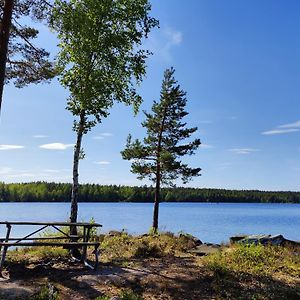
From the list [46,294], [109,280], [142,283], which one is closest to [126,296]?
[142,283]

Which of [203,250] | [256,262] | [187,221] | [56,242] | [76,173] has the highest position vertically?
[76,173]

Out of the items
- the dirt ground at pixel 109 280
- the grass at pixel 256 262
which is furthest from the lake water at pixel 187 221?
the grass at pixel 256 262

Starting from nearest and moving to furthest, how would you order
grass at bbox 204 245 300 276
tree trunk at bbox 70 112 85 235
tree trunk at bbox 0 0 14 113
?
1. grass at bbox 204 245 300 276
2. tree trunk at bbox 0 0 14 113
3. tree trunk at bbox 70 112 85 235

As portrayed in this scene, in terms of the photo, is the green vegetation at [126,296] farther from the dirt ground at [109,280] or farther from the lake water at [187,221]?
the lake water at [187,221]

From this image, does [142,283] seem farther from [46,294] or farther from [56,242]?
[56,242]

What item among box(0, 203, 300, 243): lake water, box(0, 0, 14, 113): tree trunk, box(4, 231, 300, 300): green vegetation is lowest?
box(0, 203, 300, 243): lake water

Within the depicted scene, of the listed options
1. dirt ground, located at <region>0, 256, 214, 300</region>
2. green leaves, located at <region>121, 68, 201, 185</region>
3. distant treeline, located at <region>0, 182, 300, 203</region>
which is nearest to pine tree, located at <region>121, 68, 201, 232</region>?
green leaves, located at <region>121, 68, 201, 185</region>

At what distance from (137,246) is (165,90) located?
1709 cm

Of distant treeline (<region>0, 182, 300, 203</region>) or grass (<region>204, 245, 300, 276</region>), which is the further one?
distant treeline (<region>0, 182, 300, 203</region>)

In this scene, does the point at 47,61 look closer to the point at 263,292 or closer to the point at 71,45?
the point at 71,45

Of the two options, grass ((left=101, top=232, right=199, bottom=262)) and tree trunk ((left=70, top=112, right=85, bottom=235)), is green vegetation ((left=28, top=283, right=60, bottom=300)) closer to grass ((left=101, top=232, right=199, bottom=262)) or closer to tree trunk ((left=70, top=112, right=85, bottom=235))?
grass ((left=101, top=232, right=199, bottom=262))

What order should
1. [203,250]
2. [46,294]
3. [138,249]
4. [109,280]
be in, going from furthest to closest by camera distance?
[203,250] < [138,249] < [109,280] < [46,294]

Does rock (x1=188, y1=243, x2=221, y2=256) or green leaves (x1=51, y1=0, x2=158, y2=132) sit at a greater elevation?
green leaves (x1=51, y1=0, x2=158, y2=132)

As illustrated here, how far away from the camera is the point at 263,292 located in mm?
8000
